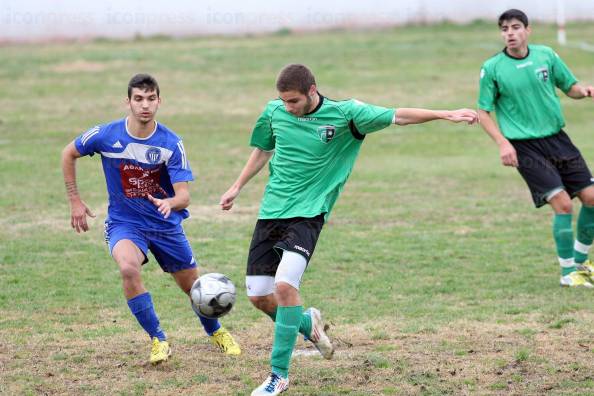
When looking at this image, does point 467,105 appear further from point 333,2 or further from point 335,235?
point 333,2

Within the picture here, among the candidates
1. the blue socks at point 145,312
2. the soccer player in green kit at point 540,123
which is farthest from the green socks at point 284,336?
the soccer player in green kit at point 540,123

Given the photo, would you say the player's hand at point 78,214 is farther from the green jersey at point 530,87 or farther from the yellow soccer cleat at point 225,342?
the green jersey at point 530,87

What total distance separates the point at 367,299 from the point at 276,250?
2545 millimetres

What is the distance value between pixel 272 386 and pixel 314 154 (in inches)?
61.0

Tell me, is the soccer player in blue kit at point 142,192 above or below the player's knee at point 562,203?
above

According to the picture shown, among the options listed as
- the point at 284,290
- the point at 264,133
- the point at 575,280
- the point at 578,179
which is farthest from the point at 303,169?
the point at 575,280

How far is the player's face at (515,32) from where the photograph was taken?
9242mm

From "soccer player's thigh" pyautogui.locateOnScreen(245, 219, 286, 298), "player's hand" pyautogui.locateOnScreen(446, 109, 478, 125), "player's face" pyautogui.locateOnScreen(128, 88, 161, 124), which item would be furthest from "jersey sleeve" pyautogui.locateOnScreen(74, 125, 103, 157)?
"player's hand" pyautogui.locateOnScreen(446, 109, 478, 125)

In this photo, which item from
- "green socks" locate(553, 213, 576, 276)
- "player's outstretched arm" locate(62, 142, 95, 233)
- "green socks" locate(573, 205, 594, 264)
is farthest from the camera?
"green socks" locate(573, 205, 594, 264)

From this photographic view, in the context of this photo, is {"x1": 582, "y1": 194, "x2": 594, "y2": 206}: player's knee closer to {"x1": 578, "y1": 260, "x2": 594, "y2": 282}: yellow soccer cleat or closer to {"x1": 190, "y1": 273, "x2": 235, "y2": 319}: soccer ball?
{"x1": 578, "y1": 260, "x2": 594, "y2": 282}: yellow soccer cleat

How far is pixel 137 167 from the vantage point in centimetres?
725

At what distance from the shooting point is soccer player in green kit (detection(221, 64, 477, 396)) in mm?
6613

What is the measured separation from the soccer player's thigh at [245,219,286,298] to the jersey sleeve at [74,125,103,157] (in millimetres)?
1358

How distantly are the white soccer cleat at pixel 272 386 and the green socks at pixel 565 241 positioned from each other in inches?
162
